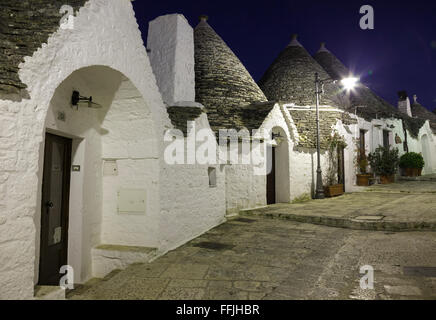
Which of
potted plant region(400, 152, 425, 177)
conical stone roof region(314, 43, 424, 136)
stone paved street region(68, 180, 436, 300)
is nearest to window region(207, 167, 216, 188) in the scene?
stone paved street region(68, 180, 436, 300)

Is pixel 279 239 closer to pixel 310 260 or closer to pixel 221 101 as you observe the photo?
pixel 310 260

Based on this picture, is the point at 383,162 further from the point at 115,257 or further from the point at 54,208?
the point at 54,208

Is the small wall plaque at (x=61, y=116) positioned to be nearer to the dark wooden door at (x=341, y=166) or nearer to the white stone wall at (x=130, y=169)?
the white stone wall at (x=130, y=169)

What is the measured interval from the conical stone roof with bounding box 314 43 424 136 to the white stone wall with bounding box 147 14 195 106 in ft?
32.7

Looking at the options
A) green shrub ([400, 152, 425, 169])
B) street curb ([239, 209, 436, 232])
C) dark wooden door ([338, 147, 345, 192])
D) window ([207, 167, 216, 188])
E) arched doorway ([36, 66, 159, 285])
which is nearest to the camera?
arched doorway ([36, 66, 159, 285])

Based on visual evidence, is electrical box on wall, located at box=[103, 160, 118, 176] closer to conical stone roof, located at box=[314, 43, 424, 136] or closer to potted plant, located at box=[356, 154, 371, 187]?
potted plant, located at box=[356, 154, 371, 187]

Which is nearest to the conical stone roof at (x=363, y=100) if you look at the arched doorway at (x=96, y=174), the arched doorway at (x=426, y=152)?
the arched doorway at (x=426, y=152)

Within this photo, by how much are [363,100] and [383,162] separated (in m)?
4.35

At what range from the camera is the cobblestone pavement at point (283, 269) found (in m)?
2.91

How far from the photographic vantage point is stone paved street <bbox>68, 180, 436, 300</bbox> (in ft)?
9.57

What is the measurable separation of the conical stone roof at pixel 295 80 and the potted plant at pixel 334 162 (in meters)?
1.96

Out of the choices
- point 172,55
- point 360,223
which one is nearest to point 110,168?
point 172,55

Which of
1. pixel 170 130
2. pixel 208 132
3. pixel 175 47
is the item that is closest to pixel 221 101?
pixel 175 47

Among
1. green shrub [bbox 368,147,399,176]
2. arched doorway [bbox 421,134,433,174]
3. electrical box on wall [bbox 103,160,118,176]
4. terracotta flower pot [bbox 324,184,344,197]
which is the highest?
arched doorway [bbox 421,134,433,174]
